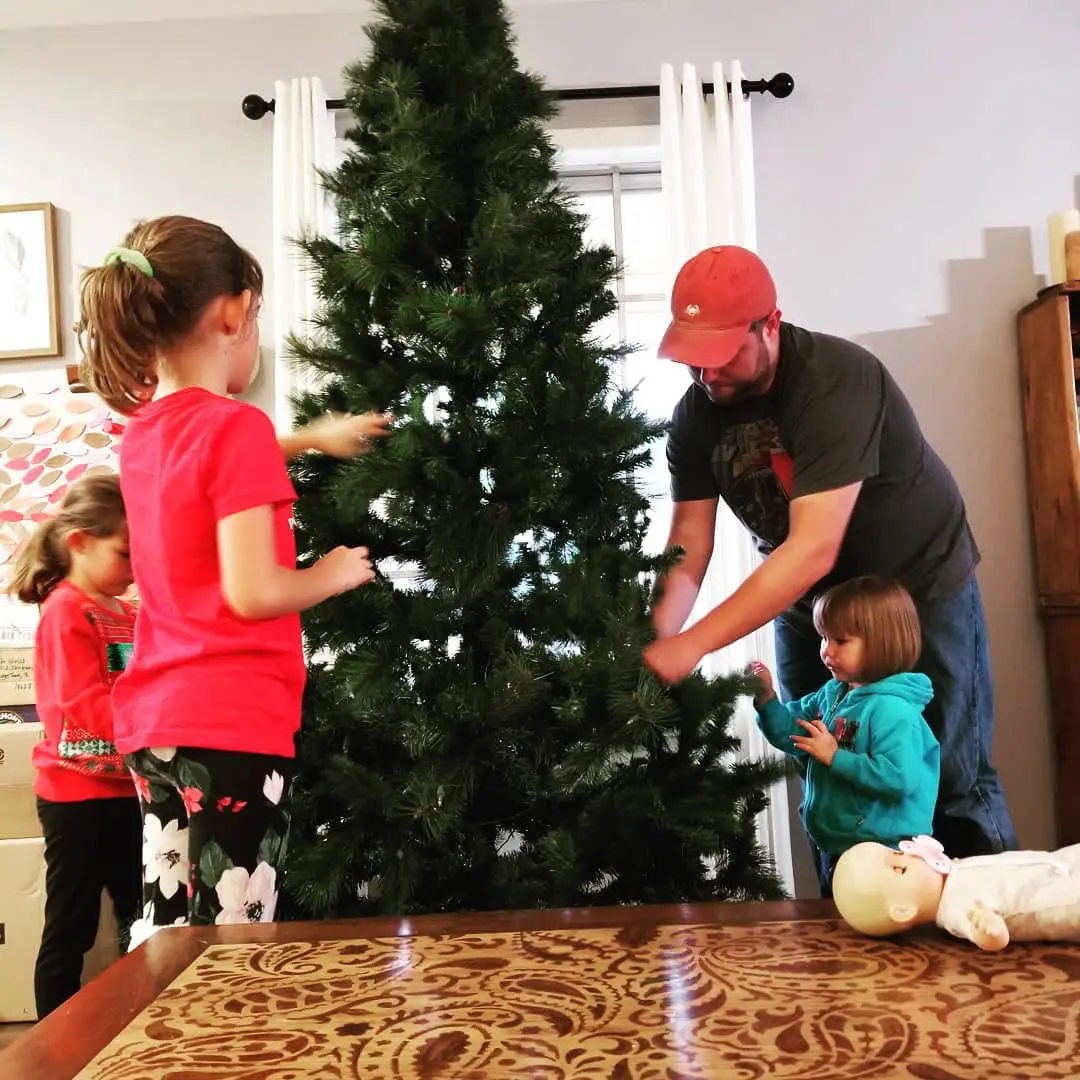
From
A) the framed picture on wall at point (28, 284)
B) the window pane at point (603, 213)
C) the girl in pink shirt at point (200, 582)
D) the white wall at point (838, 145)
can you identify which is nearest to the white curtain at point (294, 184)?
the white wall at point (838, 145)

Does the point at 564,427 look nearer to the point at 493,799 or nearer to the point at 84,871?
the point at 493,799

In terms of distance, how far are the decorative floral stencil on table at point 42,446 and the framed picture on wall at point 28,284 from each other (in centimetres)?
11

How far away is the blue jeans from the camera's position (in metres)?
1.83

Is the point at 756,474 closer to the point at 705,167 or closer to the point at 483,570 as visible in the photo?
the point at 483,570

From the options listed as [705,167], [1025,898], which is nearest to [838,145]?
[705,167]

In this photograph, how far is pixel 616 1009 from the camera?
78cm

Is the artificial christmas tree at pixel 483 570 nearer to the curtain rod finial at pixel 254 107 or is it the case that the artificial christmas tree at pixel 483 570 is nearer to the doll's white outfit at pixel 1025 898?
the doll's white outfit at pixel 1025 898

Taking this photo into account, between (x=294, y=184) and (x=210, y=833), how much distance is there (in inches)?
85.2

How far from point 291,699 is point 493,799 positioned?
367mm

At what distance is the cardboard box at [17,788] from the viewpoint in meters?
2.41

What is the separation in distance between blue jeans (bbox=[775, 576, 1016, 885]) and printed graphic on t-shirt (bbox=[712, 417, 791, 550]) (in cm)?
31

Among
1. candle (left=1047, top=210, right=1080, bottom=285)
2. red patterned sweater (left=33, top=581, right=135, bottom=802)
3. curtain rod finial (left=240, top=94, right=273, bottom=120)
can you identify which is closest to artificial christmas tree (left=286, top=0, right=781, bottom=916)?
red patterned sweater (left=33, top=581, right=135, bottom=802)

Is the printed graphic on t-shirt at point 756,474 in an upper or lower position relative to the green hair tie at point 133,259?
lower

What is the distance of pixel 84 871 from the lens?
200 cm
